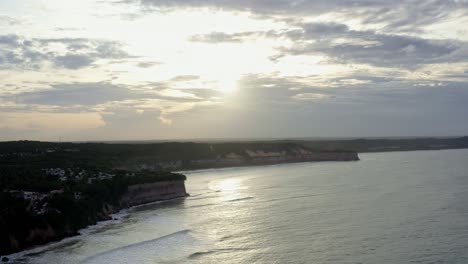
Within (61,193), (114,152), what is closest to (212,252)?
(61,193)

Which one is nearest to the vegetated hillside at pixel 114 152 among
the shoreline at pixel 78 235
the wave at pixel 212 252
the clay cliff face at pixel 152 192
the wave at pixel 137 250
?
the clay cliff face at pixel 152 192

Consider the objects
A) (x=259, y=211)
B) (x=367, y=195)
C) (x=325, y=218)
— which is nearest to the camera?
(x=325, y=218)

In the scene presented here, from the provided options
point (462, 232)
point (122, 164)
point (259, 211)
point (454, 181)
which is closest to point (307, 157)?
point (122, 164)

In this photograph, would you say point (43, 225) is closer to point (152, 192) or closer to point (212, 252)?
point (212, 252)

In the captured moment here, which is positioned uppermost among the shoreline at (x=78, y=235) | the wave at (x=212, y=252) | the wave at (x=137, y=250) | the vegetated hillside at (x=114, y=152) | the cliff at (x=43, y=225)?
the vegetated hillside at (x=114, y=152)

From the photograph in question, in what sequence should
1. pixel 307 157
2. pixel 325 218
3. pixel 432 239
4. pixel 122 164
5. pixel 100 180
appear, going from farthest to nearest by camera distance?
pixel 307 157, pixel 122 164, pixel 100 180, pixel 325 218, pixel 432 239

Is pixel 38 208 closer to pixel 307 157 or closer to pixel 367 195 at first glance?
pixel 367 195

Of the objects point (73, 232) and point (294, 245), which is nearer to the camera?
point (294, 245)

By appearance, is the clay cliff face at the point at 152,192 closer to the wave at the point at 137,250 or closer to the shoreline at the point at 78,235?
the shoreline at the point at 78,235

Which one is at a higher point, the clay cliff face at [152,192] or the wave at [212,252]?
the clay cliff face at [152,192]
